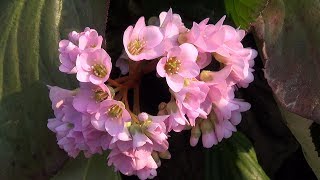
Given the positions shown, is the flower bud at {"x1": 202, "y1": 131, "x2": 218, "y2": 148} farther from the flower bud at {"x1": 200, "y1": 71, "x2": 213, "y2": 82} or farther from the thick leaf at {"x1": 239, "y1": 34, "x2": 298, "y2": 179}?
the thick leaf at {"x1": 239, "y1": 34, "x2": 298, "y2": 179}

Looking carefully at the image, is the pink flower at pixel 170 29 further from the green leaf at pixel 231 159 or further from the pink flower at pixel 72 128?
the green leaf at pixel 231 159

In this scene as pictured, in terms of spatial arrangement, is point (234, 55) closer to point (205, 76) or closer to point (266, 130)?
point (205, 76)

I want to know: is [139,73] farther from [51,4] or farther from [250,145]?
[250,145]

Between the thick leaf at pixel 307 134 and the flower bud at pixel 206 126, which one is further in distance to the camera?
the thick leaf at pixel 307 134

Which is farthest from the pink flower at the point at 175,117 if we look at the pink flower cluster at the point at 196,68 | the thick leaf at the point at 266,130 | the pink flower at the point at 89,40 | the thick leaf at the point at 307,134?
the thick leaf at the point at 266,130

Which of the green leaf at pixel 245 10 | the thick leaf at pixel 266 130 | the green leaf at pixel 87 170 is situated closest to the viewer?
the green leaf at pixel 245 10

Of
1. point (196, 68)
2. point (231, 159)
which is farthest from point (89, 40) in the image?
point (231, 159)

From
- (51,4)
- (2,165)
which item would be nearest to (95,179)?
(2,165)
